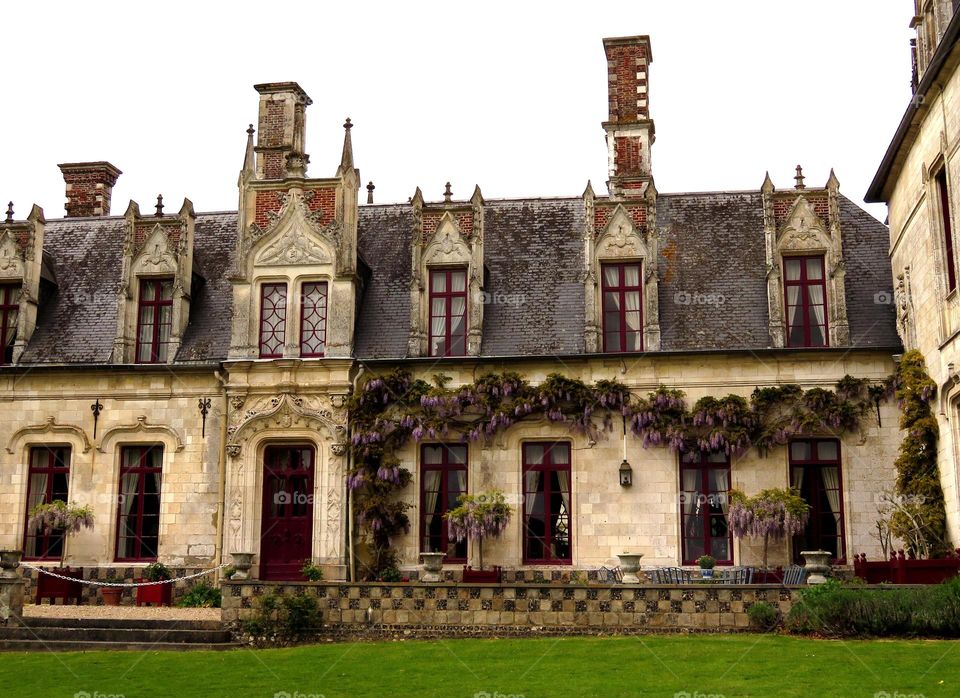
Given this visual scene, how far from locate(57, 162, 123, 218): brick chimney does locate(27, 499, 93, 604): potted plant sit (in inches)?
300

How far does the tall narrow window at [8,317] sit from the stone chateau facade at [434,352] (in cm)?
4

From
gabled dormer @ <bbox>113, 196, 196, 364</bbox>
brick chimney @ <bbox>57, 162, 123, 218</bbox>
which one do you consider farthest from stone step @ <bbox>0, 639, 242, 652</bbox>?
brick chimney @ <bbox>57, 162, 123, 218</bbox>

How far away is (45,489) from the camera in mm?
22078

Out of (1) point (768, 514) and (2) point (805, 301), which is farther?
(2) point (805, 301)

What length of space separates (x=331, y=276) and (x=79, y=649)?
8.14 meters

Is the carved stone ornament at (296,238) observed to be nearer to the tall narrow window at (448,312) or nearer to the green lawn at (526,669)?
the tall narrow window at (448,312)

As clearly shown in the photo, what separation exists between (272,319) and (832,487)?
10.3m

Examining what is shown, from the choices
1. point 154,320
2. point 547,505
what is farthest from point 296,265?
point 547,505

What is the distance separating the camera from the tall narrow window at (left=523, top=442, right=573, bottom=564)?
2052cm

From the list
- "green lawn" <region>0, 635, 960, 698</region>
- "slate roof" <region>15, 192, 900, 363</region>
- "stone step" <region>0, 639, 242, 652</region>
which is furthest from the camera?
"slate roof" <region>15, 192, 900, 363</region>

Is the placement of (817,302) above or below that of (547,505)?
above

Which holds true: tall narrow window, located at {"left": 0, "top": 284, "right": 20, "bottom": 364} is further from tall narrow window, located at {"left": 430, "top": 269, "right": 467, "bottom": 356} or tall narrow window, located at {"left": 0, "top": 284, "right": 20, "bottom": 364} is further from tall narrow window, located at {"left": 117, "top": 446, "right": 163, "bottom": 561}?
tall narrow window, located at {"left": 430, "top": 269, "right": 467, "bottom": 356}

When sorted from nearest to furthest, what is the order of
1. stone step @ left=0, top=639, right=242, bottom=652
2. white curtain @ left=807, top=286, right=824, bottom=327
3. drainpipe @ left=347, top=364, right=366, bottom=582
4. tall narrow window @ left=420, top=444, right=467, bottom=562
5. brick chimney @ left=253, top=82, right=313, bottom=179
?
stone step @ left=0, top=639, right=242, bottom=652 < drainpipe @ left=347, top=364, right=366, bottom=582 < white curtain @ left=807, top=286, right=824, bottom=327 < tall narrow window @ left=420, top=444, right=467, bottom=562 < brick chimney @ left=253, top=82, right=313, bottom=179

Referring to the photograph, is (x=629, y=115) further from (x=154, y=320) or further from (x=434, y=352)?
(x=154, y=320)
